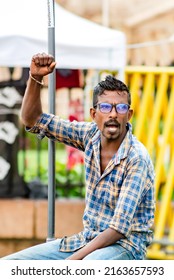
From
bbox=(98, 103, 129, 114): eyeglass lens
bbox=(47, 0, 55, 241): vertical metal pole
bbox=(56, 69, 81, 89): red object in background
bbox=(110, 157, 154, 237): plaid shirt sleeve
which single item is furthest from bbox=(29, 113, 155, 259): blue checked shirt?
bbox=(56, 69, 81, 89): red object in background

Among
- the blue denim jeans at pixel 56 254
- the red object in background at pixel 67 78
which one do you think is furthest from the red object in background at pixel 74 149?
the blue denim jeans at pixel 56 254

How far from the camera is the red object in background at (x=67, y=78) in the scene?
33.6ft

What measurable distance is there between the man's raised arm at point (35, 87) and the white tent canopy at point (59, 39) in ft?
8.51

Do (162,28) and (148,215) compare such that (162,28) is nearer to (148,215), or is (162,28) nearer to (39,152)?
(39,152)

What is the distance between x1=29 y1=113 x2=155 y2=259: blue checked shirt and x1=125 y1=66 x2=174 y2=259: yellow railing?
13.1 feet

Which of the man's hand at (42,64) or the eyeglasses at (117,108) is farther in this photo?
the man's hand at (42,64)

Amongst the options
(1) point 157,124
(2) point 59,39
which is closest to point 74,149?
(1) point 157,124

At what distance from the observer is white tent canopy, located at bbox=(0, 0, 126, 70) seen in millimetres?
8297

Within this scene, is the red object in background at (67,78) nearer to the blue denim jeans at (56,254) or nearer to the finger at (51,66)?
the finger at (51,66)

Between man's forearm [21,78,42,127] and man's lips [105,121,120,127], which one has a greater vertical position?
man's forearm [21,78,42,127]

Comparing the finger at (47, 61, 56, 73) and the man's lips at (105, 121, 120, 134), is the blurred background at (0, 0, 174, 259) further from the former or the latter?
the man's lips at (105, 121, 120, 134)

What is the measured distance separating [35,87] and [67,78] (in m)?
4.92

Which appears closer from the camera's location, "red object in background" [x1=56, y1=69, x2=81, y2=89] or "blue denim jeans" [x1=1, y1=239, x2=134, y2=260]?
"blue denim jeans" [x1=1, y1=239, x2=134, y2=260]

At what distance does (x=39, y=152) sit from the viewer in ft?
35.6
